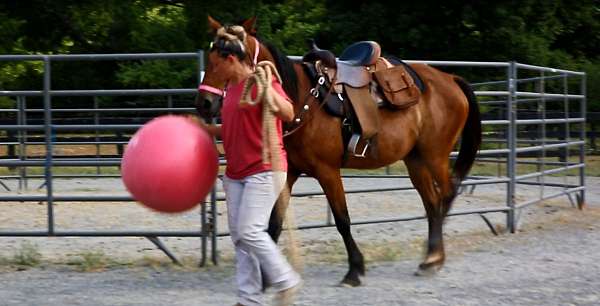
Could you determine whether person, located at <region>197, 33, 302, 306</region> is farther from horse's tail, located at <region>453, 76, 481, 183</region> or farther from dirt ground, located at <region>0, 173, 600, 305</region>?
horse's tail, located at <region>453, 76, 481, 183</region>

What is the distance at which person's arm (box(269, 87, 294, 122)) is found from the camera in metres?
4.93

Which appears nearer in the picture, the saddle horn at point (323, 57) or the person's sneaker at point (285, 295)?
the person's sneaker at point (285, 295)

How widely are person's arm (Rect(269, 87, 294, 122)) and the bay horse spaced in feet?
1.47

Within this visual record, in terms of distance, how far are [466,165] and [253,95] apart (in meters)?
3.27

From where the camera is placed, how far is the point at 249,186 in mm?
4973

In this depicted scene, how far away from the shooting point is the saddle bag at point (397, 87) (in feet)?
21.7

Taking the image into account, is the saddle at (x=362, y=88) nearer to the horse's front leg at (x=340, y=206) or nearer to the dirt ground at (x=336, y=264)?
the horse's front leg at (x=340, y=206)

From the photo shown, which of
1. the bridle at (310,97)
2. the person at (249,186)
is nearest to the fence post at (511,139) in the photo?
the bridle at (310,97)

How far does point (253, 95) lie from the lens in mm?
4977

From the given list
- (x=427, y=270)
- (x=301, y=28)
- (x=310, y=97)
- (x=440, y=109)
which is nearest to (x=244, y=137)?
(x=310, y=97)

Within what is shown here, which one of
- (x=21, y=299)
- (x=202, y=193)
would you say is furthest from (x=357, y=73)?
(x=21, y=299)

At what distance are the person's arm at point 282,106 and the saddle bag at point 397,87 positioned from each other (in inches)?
69.1

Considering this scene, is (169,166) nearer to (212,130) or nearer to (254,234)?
(212,130)

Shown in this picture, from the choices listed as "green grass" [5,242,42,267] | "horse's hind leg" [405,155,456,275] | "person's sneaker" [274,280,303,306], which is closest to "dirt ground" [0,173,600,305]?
"green grass" [5,242,42,267]
